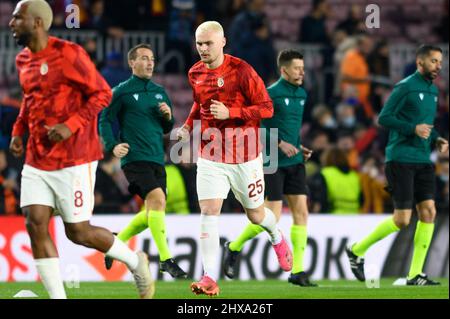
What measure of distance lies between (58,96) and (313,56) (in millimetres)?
13657

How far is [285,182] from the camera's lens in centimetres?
1459

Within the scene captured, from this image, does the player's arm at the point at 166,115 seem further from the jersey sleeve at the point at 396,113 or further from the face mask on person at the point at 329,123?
the face mask on person at the point at 329,123

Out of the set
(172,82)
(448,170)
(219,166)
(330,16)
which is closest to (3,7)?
(172,82)

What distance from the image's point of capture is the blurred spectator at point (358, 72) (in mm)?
22828

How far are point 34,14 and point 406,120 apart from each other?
5.30 meters

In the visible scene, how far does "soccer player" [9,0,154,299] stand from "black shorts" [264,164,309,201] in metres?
4.04

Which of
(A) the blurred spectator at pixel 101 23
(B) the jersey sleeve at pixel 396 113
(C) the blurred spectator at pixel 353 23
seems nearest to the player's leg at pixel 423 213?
(B) the jersey sleeve at pixel 396 113

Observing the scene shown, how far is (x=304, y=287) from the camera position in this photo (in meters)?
14.7

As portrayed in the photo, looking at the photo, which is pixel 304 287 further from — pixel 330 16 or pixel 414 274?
pixel 330 16

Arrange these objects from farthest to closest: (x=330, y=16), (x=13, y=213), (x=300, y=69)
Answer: (x=330, y=16) → (x=13, y=213) → (x=300, y=69)

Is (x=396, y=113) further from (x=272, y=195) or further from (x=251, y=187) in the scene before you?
(x=251, y=187)

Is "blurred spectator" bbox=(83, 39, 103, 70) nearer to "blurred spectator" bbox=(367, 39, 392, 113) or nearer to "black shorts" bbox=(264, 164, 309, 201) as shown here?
"blurred spectator" bbox=(367, 39, 392, 113)

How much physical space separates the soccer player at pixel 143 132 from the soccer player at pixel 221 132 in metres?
1.46

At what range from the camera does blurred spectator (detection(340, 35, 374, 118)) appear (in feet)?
74.9
